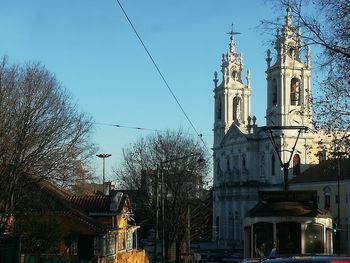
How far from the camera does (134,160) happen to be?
189ft

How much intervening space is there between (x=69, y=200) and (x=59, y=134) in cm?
863

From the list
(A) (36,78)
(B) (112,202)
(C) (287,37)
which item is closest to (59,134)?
(A) (36,78)

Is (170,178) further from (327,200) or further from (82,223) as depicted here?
(327,200)

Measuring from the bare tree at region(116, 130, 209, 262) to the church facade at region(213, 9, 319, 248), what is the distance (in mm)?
31732

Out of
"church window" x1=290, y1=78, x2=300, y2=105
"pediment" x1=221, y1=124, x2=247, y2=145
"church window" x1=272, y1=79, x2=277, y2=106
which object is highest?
"church window" x1=272, y1=79, x2=277, y2=106

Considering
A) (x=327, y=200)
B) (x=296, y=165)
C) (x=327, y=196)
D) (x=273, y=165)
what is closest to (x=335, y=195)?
(x=327, y=200)

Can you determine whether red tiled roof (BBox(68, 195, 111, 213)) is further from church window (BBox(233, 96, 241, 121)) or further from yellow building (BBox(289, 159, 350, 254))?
church window (BBox(233, 96, 241, 121))

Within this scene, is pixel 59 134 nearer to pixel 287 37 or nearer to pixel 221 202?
pixel 287 37

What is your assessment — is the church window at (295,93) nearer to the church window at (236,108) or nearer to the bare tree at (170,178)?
the bare tree at (170,178)

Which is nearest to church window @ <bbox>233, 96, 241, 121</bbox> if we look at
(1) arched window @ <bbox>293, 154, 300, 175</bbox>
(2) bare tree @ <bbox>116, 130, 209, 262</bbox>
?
(1) arched window @ <bbox>293, 154, 300, 175</bbox>

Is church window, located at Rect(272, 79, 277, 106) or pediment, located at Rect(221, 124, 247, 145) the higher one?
church window, located at Rect(272, 79, 277, 106)

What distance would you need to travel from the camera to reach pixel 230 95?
12106 cm

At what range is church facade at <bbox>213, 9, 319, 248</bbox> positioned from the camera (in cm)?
9862

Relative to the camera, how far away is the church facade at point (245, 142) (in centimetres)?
9862
